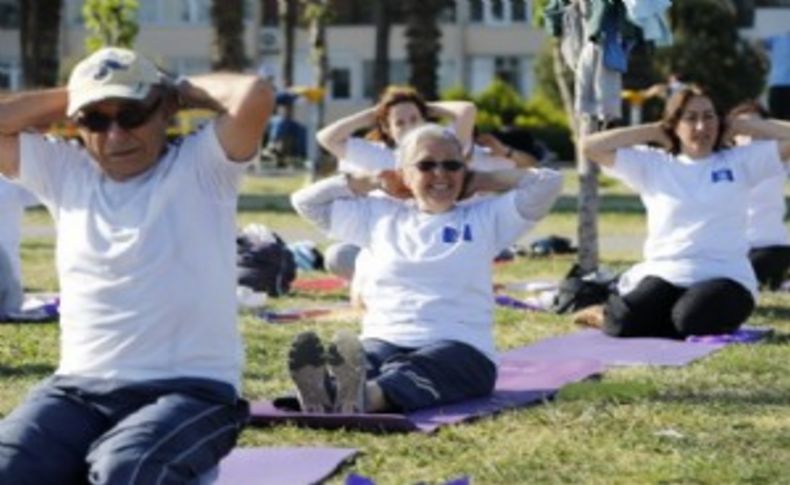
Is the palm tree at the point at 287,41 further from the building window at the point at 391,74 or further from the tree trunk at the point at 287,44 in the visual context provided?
the building window at the point at 391,74

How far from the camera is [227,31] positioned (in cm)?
3675

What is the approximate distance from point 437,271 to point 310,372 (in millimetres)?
953

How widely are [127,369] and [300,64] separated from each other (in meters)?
58.4

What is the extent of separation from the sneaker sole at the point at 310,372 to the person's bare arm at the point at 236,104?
84.4 inches

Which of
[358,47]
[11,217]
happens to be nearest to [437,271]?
[11,217]

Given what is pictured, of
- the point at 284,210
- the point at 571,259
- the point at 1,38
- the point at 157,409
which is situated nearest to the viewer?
the point at 157,409

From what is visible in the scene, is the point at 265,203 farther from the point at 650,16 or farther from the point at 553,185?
the point at 553,185

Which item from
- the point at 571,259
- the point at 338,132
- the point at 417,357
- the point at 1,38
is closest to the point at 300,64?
the point at 1,38

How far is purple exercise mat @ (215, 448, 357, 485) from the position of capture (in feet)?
24.0

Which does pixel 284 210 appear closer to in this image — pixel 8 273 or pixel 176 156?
pixel 8 273

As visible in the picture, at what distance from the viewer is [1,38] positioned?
64.2 meters

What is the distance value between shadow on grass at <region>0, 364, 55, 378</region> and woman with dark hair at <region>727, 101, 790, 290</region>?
6.15 metres

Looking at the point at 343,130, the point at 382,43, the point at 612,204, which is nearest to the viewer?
the point at 343,130

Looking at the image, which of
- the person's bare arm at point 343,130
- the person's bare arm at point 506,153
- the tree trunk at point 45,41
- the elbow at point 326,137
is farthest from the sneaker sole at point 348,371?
the tree trunk at point 45,41
